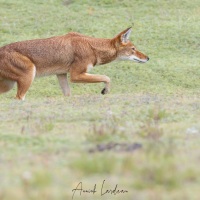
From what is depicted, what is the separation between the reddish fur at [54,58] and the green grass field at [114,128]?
1182 millimetres

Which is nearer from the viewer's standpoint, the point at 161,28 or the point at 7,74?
the point at 7,74

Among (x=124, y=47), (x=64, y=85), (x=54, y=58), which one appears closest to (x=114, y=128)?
(x=54, y=58)

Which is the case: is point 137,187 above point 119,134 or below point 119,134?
above

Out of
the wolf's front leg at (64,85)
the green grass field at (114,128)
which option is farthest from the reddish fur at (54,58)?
the green grass field at (114,128)

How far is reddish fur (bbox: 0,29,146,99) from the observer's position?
39.4 ft

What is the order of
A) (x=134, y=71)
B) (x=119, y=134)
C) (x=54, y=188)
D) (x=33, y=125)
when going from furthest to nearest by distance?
(x=134, y=71)
(x=33, y=125)
(x=119, y=134)
(x=54, y=188)

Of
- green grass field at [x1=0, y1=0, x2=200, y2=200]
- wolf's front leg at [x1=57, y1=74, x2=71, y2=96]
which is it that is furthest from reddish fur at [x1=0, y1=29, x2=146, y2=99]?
green grass field at [x1=0, y1=0, x2=200, y2=200]

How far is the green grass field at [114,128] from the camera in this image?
4715 mm

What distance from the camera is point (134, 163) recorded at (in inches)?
199

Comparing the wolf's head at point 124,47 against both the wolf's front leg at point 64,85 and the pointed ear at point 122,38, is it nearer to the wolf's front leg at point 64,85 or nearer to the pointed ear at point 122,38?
the pointed ear at point 122,38

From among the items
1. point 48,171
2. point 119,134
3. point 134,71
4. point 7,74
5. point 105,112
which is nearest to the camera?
point 48,171

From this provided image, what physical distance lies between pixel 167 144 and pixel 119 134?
2.70 feet

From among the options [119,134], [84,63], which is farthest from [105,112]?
[84,63]

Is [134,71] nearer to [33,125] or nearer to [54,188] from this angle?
[33,125]
